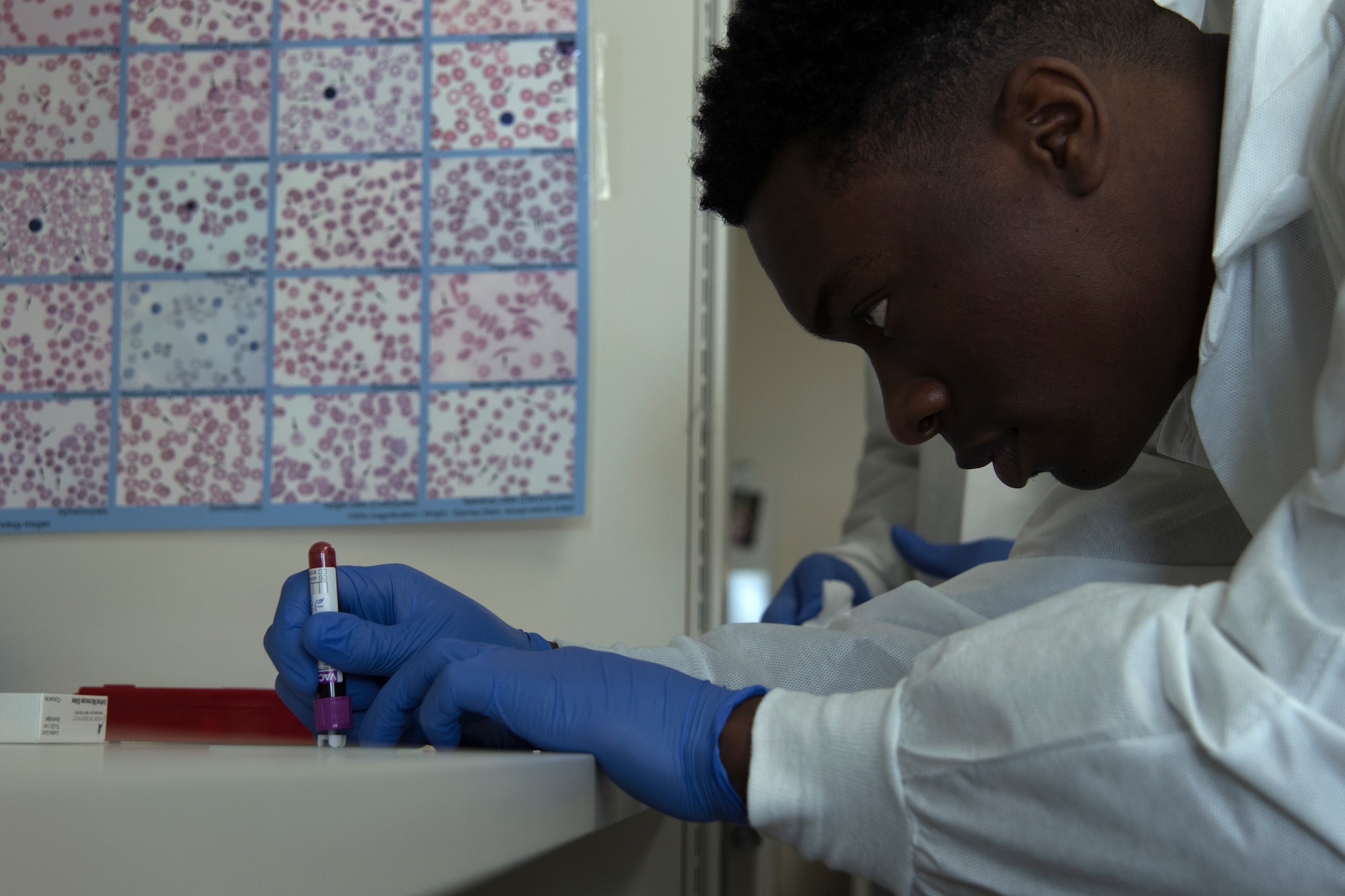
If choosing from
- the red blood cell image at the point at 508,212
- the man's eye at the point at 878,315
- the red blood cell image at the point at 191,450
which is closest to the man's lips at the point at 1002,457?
the man's eye at the point at 878,315

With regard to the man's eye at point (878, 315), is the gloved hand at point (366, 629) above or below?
below

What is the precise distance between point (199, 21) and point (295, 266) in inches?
12.6

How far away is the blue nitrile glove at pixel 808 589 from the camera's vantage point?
4.55 feet

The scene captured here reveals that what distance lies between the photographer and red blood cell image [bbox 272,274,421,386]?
45.2 inches

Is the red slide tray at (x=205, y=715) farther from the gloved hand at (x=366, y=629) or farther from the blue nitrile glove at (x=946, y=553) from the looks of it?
the blue nitrile glove at (x=946, y=553)

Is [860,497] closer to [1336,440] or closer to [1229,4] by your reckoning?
[1229,4]

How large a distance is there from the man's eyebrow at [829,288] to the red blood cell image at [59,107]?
90 centimetres

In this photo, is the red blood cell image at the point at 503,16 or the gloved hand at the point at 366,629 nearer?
the gloved hand at the point at 366,629

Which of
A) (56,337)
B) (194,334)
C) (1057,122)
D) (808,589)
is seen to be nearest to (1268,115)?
(1057,122)

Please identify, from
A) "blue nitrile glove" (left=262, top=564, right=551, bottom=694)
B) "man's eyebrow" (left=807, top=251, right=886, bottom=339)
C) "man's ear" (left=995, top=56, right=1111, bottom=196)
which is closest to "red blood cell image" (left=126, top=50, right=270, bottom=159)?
"blue nitrile glove" (left=262, top=564, right=551, bottom=694)

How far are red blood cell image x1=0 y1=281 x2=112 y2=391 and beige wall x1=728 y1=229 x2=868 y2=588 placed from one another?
2204 mm

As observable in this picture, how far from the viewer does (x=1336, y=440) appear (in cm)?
54

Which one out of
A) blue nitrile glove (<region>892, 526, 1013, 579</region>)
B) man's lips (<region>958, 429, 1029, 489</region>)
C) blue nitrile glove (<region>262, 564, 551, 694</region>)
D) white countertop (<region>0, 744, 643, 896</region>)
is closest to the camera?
white countertop (<region>0, 744, 643, 896</region>)

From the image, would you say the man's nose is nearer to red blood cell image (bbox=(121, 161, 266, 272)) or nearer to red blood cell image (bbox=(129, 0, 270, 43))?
red blood cell image (bbox=(121, 161, 266, 272))
